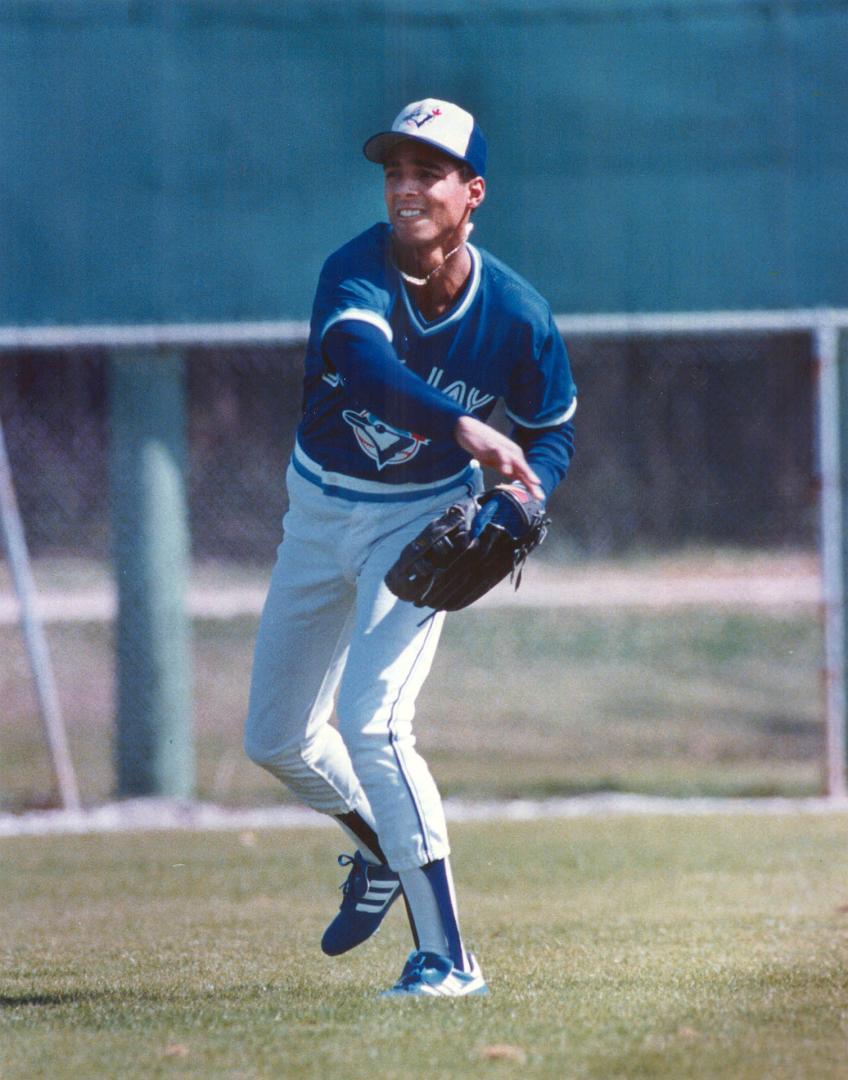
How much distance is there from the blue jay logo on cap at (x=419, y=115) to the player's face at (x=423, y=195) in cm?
5

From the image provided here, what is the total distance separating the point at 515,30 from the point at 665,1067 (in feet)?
24.6

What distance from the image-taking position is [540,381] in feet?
15.7

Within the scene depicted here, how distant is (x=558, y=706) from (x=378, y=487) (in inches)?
421

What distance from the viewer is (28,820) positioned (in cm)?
902

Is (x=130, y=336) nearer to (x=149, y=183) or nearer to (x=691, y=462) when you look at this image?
(x=149, y=183)

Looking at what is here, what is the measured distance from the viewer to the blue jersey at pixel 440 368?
4.72 m

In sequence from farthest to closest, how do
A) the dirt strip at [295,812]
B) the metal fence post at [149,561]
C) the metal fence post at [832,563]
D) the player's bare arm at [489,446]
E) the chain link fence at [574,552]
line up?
the chain link fence at [574,552], the metal fence post at [149,561], the metal fence post at [832,563], the dirt strip at [295,812], the player's bare arm at [489,446]

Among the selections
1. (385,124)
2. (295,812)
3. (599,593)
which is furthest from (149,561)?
(599,593)

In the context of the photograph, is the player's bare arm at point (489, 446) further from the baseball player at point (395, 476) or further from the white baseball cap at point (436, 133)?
the white baseball cap at point (436, 133)

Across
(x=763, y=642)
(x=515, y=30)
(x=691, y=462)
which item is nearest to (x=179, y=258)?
(x=515, y=30)

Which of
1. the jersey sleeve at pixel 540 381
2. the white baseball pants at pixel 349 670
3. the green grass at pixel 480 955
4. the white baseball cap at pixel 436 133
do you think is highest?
the white baseball cap at pixel 436 133

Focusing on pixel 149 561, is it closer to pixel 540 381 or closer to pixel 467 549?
pixel 540 381

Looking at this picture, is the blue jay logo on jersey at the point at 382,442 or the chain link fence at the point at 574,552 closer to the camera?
the blue jay logo on jersey at the point at 382,442

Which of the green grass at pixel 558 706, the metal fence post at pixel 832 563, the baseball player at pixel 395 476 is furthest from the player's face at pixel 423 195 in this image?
the green grass at pixel 558 706
